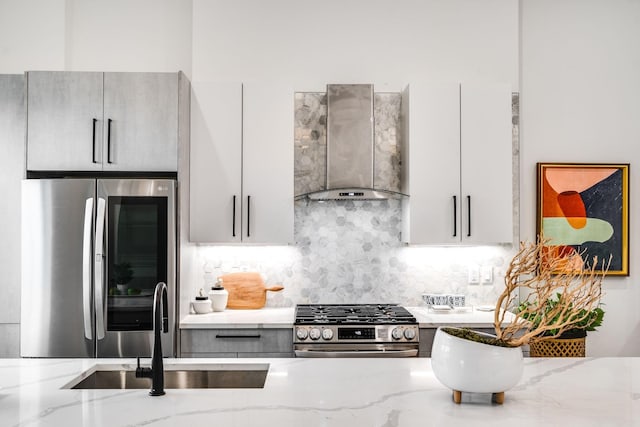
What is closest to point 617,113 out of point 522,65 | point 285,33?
point 522,65

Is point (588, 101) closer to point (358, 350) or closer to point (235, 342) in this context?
point (358, 350)

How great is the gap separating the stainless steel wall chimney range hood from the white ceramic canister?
939 mm

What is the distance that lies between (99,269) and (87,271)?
0.07 metres

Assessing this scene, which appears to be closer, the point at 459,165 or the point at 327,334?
the point at 327,334

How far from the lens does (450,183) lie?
12.5ft

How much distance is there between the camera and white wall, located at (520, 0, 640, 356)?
418 centimetres

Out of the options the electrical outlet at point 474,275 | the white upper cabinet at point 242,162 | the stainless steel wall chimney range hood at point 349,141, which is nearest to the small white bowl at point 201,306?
the white upper cabinet at point 242,162

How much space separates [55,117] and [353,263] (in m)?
2.21

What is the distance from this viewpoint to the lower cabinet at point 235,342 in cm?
349

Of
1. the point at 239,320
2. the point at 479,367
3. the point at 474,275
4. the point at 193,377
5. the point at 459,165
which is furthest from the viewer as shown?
the point at 474,275

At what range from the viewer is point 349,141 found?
385 cm

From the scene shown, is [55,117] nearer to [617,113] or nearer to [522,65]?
[522,65]

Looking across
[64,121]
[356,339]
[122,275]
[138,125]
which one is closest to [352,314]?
[356,339]

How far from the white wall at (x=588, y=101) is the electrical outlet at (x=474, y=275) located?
43 cm
